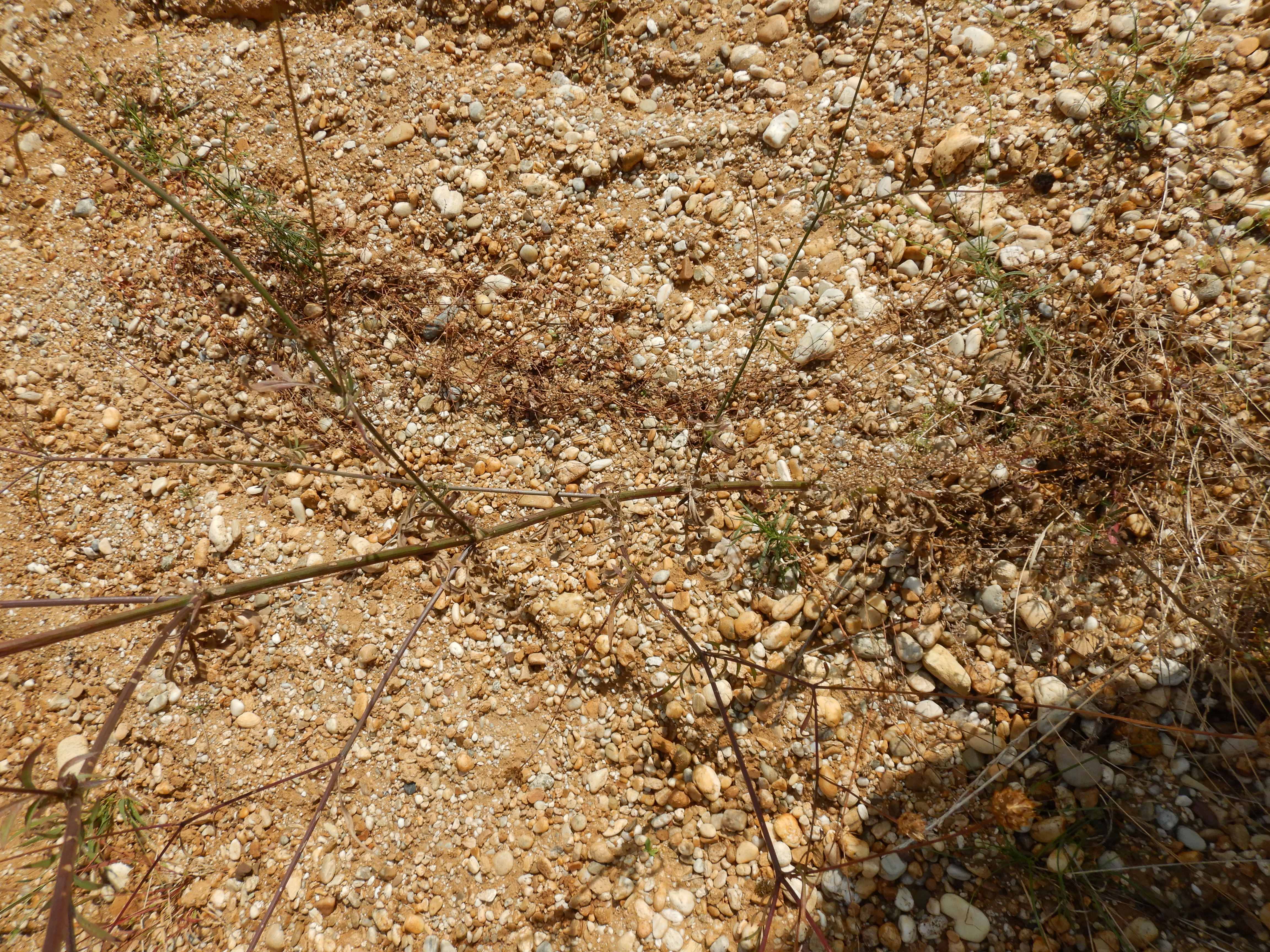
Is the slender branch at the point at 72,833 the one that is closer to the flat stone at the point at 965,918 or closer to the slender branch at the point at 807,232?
the slender branch at the point at 807,232

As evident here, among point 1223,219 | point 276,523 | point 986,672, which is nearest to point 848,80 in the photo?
point 1223,219

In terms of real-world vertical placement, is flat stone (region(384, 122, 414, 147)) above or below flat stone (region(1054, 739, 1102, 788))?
above

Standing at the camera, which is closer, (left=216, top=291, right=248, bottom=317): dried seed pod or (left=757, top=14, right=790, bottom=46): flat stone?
(left=757, top=14, right=790, bottom=46): flat stone

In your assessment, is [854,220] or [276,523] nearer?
[854,220]

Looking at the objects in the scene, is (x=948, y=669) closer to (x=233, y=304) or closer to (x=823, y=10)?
(x=823, y=10)

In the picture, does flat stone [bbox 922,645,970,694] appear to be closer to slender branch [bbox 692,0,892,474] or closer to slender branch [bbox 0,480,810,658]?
slender branch [bbox 0,480,810,658]

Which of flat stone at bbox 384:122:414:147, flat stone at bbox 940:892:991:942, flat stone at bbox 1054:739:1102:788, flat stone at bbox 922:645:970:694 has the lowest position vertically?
flat stone at bbox 940:892:991:942

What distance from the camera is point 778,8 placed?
249cm

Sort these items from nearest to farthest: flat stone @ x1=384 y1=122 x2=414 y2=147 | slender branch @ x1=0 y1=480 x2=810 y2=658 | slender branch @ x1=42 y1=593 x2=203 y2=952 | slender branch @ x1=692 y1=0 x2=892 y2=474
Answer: slender branch @ x1=42 y1=593 x2=203 y2=952 < slender branch @ x1=0 y1=480 x2=810 y2=658 < slender branch @ x1=692 y1=0 x2=892 y2=474 < flat stone @ x1=384 y1=122 x2=414 y2=147

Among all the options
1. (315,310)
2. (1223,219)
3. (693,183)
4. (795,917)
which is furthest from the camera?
(315,310)

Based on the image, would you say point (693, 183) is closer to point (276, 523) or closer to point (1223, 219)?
point (1223, 219)

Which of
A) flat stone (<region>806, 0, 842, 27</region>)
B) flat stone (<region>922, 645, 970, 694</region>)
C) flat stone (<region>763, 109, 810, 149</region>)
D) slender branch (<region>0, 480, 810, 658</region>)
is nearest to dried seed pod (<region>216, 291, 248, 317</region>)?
slender branch (<region>0, 480, 810, 658</region>)

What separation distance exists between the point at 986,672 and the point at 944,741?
0.22 meters

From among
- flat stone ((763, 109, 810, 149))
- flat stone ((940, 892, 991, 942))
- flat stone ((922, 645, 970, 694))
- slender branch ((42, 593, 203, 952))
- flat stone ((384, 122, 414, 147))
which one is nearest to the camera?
slender branch ((42, 593, 203, 952))
